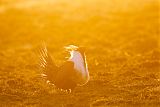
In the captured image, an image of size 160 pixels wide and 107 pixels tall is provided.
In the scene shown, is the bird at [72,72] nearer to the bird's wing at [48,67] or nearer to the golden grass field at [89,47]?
the bird's wing at [48,67]

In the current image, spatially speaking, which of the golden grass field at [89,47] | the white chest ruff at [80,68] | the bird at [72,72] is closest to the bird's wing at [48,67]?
the bird at [72,72]

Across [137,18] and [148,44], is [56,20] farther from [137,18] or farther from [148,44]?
[148,44]

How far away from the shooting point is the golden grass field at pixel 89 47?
16.9m

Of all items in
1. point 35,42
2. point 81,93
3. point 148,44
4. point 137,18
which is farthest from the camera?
point 137,18

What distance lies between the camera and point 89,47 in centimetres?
3025

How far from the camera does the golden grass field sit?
55.4 feet

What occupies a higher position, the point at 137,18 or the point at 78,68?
the point at 137,18

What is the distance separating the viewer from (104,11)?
142ft

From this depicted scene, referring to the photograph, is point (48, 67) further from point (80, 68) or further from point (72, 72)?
point (80, 68)

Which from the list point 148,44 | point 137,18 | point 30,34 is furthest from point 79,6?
point 148,44

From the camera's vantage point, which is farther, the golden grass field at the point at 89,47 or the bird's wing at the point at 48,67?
the bird's wing at the point at 48,67

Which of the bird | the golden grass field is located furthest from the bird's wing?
the golden grass field

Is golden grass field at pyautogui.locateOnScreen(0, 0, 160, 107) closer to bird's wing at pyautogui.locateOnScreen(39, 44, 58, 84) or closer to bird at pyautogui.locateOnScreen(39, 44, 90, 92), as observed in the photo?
bird at pyautogui.locateOnScreen(39, 44, 90, 92)

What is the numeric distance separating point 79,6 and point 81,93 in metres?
28.3
